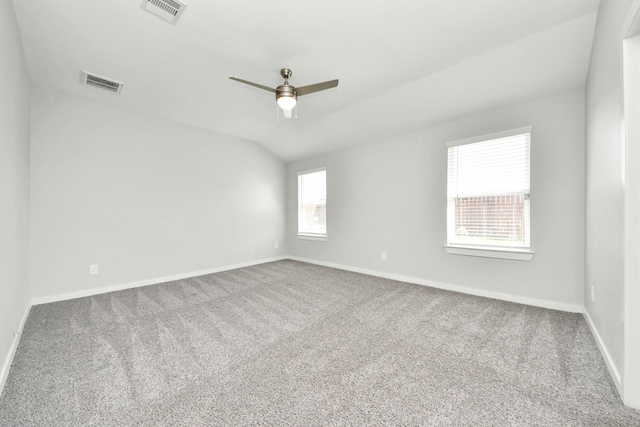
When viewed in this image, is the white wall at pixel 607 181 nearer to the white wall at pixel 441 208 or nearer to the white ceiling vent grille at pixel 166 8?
the white wall at pixel 441 208

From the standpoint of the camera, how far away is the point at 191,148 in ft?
14.4

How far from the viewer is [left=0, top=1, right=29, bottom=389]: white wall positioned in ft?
5.70

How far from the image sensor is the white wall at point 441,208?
A: 2729mm

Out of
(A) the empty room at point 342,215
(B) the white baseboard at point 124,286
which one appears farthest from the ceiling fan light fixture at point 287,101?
(B) the white baseboard at point 124,286

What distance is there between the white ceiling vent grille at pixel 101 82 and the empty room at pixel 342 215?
0.11m

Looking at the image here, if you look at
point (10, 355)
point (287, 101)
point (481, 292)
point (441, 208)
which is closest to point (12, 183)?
point (10, 355)

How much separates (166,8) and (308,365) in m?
2.83

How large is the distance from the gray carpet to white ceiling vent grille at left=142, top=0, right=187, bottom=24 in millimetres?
2606

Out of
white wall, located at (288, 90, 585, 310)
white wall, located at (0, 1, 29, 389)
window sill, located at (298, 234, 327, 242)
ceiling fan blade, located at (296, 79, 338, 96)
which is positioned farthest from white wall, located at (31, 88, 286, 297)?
ceiling fan blade, located at (296, 79, 338, 96)

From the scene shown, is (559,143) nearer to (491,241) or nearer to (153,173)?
(491,241)

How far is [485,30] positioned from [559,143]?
4.96 ft

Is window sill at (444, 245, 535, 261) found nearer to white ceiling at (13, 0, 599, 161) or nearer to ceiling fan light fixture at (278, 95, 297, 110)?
white ceiling at (13, 0, 599, 161)

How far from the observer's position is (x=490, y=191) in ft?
10.5

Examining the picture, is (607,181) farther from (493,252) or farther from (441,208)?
(441,208)
